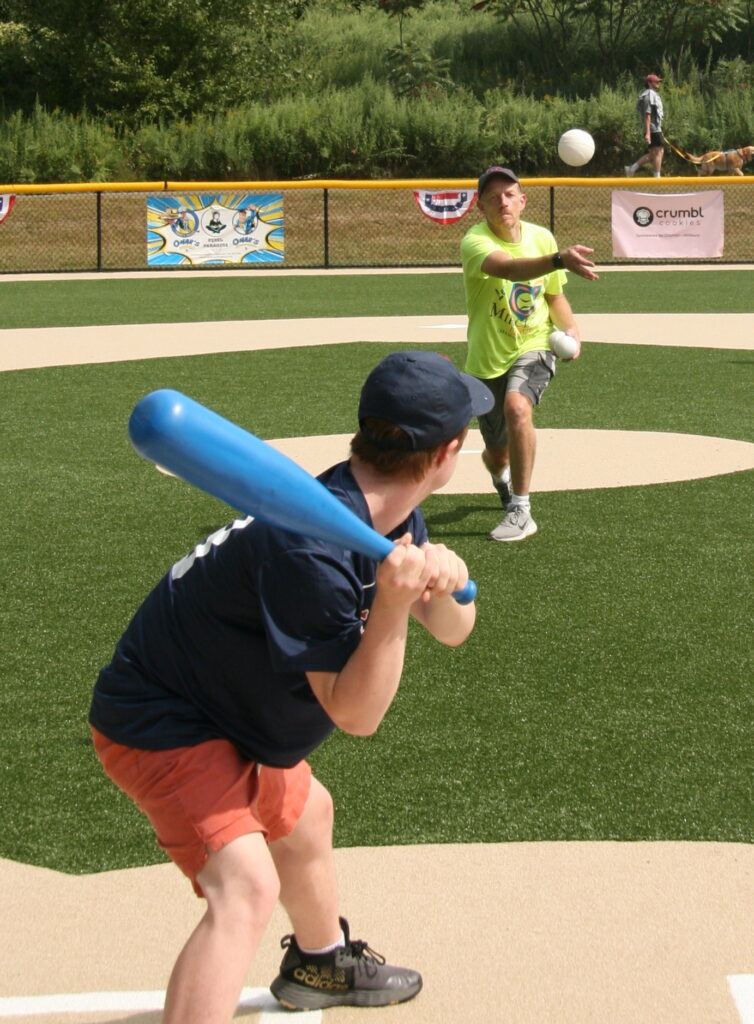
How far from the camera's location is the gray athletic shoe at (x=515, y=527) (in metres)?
7.97

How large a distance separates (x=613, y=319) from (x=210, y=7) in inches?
973

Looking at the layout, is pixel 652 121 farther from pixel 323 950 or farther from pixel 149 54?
pixel 323 950

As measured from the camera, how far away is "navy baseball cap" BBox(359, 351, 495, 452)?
9.47 ft

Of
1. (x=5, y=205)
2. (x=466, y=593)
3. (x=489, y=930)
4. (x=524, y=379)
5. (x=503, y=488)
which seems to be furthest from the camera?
(x=5, y=205)

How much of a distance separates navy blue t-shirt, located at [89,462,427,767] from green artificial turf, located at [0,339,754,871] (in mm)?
1314

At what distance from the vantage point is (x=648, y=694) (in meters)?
5.52

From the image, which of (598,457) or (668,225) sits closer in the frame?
(598,457)

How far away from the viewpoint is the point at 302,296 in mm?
22172

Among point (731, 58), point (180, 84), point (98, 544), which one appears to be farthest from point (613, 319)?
point (731, 58)

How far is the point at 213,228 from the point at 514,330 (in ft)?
62.7

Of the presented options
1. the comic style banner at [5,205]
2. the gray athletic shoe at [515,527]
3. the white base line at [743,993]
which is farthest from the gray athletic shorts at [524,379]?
the comic style banner at [5,205]

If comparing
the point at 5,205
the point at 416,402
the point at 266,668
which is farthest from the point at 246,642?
the point at 5,205

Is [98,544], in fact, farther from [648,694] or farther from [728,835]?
[728,835]

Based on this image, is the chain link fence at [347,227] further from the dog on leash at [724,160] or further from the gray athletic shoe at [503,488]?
the gray athletic shoe at [503,488]
